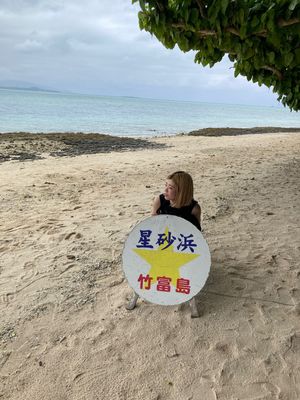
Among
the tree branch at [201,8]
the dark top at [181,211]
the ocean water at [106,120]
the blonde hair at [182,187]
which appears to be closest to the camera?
the blonde hair at [182,187]

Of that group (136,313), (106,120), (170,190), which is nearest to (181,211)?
(170,190)

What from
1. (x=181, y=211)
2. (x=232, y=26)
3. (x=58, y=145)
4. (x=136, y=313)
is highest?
(x=232, y=26)

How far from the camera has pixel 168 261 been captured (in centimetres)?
325

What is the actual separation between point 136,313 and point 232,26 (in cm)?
386

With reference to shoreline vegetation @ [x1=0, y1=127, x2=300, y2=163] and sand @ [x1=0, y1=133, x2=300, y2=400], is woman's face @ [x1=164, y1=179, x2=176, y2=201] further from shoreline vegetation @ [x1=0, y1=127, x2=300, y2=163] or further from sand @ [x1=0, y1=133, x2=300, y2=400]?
shoreline vegetation @ [x1=0, y1=127, x2=300, y2=163]

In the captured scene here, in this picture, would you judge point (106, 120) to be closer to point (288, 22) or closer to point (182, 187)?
point (288, 22)

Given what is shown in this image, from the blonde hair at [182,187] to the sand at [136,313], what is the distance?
89 cm

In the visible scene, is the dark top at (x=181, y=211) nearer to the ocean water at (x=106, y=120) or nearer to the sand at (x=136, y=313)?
the sand at (x=136, y=313)

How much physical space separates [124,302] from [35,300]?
848 mm

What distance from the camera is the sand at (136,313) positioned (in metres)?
2.68

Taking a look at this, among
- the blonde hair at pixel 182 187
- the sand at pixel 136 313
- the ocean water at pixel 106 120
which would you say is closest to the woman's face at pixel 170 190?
the blonde hair at pixel 182 187

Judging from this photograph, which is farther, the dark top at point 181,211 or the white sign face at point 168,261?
the dark top at point 181,211

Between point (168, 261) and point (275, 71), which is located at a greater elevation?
point (275, 71)

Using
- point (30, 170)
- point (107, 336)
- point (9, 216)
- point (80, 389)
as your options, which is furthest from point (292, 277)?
point (30, 170)
